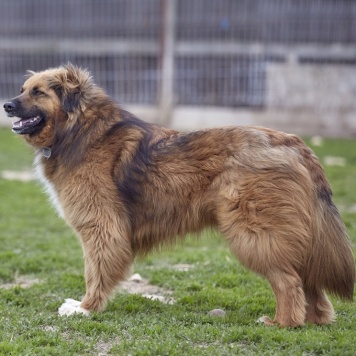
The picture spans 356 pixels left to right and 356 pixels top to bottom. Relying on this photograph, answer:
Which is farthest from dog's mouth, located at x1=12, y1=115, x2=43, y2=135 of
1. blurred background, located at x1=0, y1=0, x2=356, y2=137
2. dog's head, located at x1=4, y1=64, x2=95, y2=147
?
blurred background, located at x1=0, y1=0, x2=356, y2=137

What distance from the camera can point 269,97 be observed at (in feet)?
56.1

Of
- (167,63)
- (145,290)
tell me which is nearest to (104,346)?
(145,290)

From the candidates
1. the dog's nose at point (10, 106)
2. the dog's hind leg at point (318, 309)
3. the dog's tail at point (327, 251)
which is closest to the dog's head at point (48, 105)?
the dog's nose at point (10, 106)

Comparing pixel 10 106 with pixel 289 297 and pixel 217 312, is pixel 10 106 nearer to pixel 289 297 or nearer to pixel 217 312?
pixel 217 312

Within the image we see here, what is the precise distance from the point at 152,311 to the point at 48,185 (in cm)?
143

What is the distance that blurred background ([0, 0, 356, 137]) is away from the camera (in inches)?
671

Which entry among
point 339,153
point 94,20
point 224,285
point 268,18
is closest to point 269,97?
point 268,18

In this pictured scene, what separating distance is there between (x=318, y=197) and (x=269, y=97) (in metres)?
12.2

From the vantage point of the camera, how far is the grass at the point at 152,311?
4.60 meters

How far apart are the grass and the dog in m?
0.31

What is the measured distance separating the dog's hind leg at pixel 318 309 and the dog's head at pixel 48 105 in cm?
247

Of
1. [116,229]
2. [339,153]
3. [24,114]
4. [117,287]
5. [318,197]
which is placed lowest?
[339,153]

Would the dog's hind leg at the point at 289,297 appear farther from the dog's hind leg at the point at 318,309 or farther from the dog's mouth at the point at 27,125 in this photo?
the dog's mouth at the point at 27,125

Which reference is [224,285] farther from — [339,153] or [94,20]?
[94,20]
